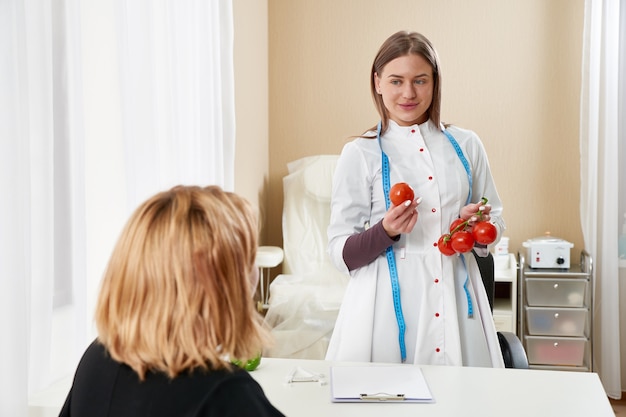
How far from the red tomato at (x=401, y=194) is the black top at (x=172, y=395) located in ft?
2.68

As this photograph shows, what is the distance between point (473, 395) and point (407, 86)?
787 millimetres

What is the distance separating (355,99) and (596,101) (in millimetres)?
1307

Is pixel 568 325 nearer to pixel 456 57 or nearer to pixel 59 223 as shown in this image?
pixel 456 57

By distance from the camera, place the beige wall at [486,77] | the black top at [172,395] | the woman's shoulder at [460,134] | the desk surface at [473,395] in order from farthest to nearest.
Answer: the beige wall at [486,77], the woman's shoulder at [460,134], the desk surface at [473,395], the black top at [172,395]

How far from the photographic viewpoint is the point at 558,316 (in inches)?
139

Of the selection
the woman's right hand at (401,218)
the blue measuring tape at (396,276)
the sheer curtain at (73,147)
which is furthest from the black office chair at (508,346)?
the sheer curtain at (73,147)

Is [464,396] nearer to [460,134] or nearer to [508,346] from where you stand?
[508,346]

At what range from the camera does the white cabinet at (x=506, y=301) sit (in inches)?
138

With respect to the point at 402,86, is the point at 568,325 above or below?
below

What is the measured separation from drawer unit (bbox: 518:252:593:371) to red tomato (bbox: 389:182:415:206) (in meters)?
2.05

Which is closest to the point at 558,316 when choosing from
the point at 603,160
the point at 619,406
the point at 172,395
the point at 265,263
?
the point at 619,406

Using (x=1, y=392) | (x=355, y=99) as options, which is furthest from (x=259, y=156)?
(x=1, y=392)

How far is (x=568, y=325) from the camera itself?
3.54 meters

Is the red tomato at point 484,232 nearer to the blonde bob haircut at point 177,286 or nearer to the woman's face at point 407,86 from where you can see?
the woman's face at point 407,86
